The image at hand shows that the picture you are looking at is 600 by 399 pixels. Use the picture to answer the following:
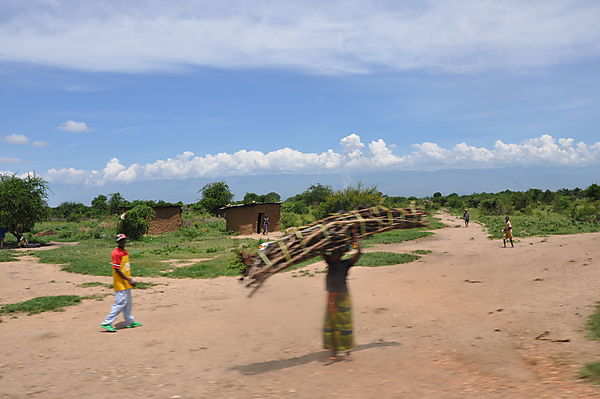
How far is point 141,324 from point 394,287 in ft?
23.1

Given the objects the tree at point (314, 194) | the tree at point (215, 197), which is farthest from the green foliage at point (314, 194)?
the tree at point (215, 197)

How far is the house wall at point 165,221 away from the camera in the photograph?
38031 millimetres

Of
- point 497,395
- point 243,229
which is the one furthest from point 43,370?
point 243,229

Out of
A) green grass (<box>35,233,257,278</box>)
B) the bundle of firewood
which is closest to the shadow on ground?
the bundle of firewood

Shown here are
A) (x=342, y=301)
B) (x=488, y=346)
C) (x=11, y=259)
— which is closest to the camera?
(x=342, y=301)

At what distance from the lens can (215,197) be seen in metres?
69.9

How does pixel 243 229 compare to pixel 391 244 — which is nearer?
pixel 391 244

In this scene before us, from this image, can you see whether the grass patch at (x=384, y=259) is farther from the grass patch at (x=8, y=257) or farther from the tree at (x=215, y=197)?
the tree at (x=215, y=197)

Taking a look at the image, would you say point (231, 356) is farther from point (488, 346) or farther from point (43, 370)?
point (488, 346)

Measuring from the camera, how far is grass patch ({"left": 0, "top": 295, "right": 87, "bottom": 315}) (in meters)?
11.4

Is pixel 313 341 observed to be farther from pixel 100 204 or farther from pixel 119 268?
pixel 100 204

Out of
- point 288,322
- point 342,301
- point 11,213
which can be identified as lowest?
point 288,322

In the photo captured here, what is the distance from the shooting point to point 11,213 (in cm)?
2859

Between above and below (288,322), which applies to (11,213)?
above
